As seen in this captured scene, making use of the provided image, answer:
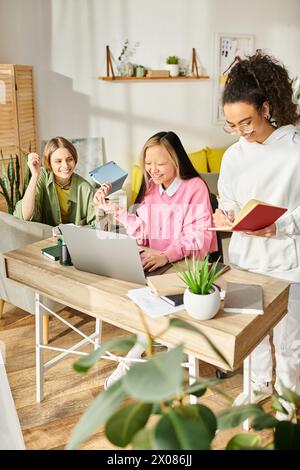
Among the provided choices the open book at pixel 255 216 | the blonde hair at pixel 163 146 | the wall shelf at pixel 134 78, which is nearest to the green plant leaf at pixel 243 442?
the open book at pixel 255 216

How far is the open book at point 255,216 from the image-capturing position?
151 cm

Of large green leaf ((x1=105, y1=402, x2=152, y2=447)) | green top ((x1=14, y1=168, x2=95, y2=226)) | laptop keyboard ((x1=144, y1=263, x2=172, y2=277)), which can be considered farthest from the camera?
green top ((x1=14, y1=168, x2=95, y2=226))

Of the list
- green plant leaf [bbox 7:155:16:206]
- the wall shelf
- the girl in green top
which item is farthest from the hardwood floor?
the wall shelf

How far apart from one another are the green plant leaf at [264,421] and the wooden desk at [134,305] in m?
0.61

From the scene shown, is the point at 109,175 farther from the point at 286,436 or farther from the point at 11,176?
the point at 11,176

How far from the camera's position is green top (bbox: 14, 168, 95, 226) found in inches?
107

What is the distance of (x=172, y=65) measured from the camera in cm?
481

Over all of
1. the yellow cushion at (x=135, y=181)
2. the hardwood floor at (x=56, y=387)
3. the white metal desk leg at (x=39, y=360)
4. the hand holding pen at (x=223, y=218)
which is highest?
the hand holding pen at (x=223, y=218)

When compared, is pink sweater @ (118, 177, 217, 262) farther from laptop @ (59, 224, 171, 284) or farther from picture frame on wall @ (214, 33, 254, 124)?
picture frame on wall @ (214, 33, 254, 124)

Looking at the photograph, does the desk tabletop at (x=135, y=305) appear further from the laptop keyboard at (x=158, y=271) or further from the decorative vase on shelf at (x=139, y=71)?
the decorative vase on shelf at (x=139, y=71)

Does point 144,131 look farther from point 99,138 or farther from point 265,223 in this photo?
point 265,223

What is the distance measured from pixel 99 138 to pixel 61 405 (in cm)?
295

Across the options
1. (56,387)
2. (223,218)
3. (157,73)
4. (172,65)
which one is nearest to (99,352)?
(223,218)

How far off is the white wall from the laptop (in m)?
2.80
